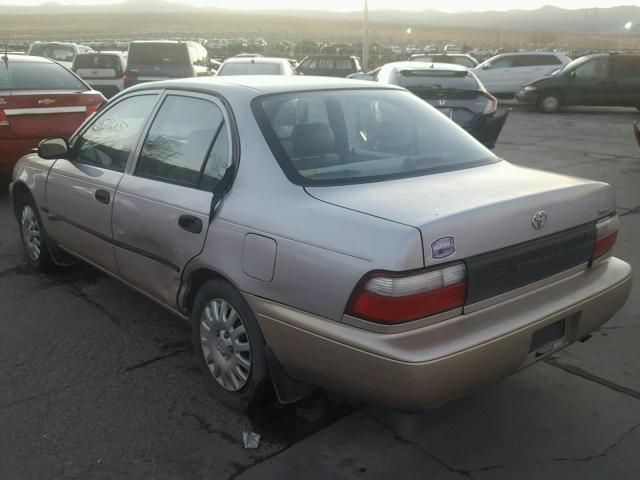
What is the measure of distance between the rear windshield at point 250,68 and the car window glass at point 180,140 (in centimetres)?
1033

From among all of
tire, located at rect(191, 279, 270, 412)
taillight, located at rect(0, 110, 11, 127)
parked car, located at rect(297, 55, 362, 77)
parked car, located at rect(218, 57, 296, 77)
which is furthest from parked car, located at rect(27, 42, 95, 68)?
tire, located at rect(191, 279, 270, 412)

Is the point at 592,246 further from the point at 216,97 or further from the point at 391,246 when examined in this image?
the point at 216,97

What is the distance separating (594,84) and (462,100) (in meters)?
10.1

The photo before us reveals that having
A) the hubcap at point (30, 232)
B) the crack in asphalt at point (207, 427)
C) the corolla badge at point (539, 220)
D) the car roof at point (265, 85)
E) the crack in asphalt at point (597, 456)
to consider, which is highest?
the car roof at point (265, 85)

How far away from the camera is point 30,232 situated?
545 cm

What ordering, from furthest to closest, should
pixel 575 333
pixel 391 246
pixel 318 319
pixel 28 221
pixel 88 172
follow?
pixel 28 221, pixel 88 172, pixel 575 333, pixel 318 319, pixel 391 246

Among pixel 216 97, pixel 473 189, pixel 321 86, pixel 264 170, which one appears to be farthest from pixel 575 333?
pixel 216 97

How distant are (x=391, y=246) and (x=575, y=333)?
3.77ft

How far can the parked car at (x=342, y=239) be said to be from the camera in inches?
103

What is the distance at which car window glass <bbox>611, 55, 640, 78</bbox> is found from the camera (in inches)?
687

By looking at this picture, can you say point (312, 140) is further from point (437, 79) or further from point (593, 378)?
point (437, 79)

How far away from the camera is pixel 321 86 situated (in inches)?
149

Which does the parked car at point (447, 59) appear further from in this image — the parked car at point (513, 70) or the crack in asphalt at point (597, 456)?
the crack in asphalt at point (597, 456)

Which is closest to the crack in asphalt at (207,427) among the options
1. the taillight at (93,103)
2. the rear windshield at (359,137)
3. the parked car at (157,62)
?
the rear windshield at (359,137)
